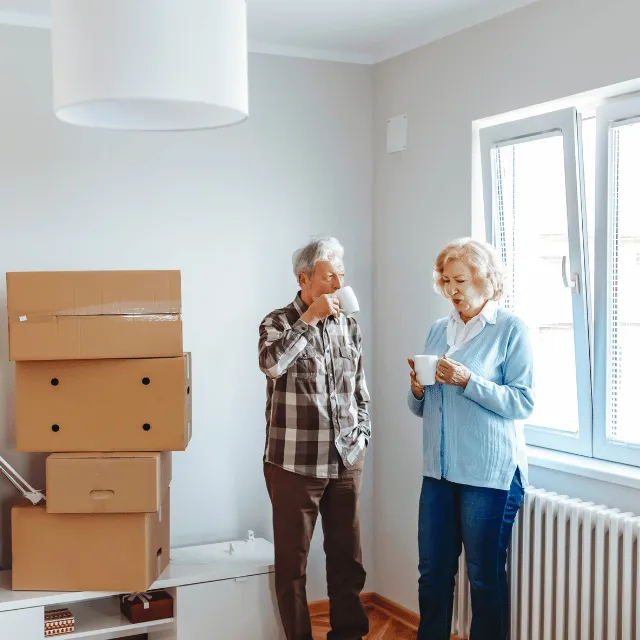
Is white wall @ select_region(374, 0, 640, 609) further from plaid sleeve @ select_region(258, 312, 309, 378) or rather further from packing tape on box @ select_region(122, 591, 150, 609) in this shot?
packing tape on box @ select_region(122, 591, 150, 609)

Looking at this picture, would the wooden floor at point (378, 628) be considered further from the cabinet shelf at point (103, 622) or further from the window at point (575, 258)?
the window at point (575, 258)

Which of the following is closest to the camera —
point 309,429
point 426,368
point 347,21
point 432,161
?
point 426,368

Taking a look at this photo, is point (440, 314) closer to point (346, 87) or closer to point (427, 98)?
point (427, 98)

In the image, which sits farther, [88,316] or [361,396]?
[361,396]

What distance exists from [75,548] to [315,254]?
1307 mm

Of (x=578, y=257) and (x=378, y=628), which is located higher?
(x=578, y=257)

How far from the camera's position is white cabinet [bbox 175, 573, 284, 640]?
3293mm

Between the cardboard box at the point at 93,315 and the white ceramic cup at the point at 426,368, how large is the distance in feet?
2.73

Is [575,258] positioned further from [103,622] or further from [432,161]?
[103,622]

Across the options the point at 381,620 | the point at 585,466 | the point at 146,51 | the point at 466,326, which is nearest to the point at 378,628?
the point at 381,620

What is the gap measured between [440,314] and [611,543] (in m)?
1.19

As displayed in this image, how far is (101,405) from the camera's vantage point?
3.08 m

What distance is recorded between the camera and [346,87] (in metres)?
3.99

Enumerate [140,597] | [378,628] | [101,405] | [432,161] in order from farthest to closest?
[378,628] → [432,161] → [140,597] → [101,405]
